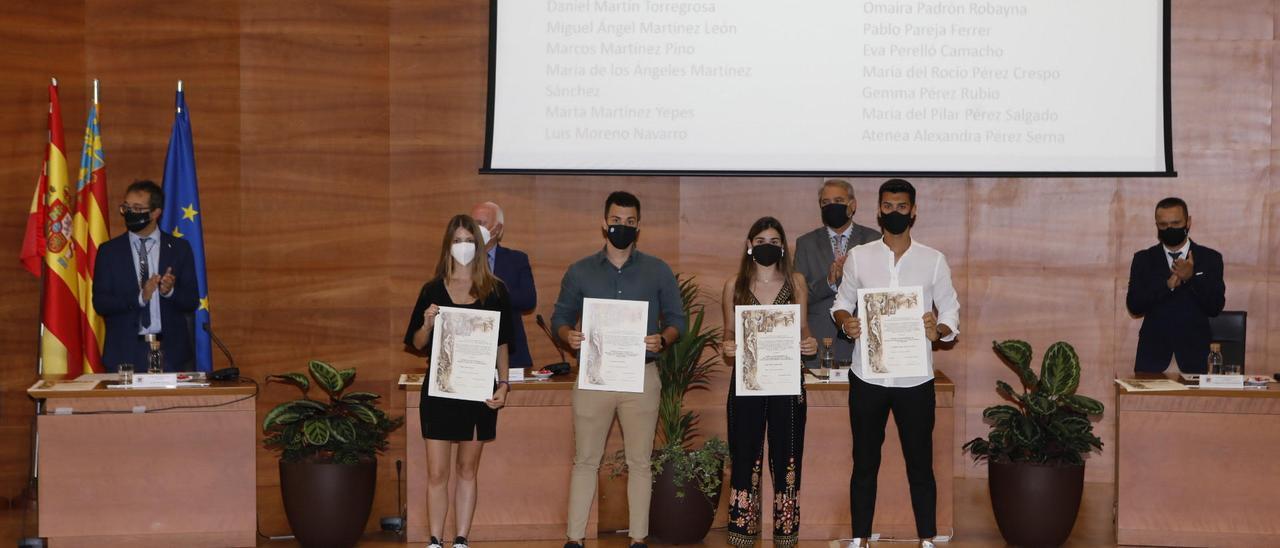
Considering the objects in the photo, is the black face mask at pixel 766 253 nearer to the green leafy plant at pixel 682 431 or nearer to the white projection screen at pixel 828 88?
the green leafy plant at pixel 682 431

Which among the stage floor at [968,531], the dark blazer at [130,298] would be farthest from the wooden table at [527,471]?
the dark blazer at [130,298]

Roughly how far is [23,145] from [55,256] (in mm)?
796

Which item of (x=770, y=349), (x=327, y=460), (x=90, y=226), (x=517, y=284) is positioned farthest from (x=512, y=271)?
(x=90, y=226)

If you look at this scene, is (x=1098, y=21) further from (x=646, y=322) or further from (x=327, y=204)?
(x=327, y=204)

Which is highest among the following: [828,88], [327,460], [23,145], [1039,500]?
[828,88]

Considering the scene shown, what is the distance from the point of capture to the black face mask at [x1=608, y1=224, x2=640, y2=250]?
5.07 m

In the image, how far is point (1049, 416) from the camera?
536 centimetres

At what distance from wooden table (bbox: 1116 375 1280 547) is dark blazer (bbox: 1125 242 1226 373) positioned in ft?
1.93

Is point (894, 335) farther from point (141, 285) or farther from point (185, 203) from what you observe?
point (185, 203)

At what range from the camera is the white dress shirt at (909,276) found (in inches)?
194

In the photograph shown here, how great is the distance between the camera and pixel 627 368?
501 centimetres

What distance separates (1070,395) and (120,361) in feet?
14.4

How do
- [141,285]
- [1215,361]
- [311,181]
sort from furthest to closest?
→ [311,181], [141,285], [1215,361]

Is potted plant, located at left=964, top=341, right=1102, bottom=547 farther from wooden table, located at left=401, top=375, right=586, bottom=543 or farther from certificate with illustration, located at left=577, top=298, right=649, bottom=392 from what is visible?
wooden table, located at left=401, top=375, right=586, bottom=543
